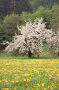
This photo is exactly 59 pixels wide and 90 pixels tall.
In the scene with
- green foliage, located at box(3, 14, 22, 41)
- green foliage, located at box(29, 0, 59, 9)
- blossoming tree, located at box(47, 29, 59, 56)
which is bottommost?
blossoming tree, located at box(47, 29, 59, 56)

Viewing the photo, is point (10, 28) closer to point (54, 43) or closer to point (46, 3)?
point (54, 43)

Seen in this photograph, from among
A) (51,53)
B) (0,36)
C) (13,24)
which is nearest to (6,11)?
(13,24)

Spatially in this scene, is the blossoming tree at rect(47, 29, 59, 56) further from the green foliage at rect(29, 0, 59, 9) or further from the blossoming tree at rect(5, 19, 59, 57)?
the green foliage at rect(29, 0, 59, 9)

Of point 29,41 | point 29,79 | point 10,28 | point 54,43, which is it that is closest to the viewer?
point 29,79

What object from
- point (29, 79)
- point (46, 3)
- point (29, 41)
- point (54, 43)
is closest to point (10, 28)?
point (54, 43)

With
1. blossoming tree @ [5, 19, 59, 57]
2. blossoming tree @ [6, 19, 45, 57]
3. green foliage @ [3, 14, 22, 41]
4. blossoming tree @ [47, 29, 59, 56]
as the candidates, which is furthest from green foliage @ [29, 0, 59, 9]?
blossoming tree @ [6, 19, 45, 57]

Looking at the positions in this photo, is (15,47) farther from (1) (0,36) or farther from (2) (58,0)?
(2) (58,0)

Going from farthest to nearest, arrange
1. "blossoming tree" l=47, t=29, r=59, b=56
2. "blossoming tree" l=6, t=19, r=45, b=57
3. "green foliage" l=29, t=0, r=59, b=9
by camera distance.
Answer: "green foliage" l=29, t=0, r=59, b=9, "blossoming tree" l=47, t=29, r=59, b=56, "blossoming tree" l=6, t=19, r=45, b=57

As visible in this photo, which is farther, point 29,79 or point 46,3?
point 46,3

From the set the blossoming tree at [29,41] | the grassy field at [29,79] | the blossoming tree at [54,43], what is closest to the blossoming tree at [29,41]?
the blossoming tree at [29,41]

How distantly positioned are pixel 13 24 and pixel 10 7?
4592cm

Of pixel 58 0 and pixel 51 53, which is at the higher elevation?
pixel 58 0

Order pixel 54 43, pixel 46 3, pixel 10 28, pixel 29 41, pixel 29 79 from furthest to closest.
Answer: pixel 46 3 → pixel 10 28 → pixel 54 43 → pixel 29 41 → pixel 29 79

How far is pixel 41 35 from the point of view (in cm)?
3375
